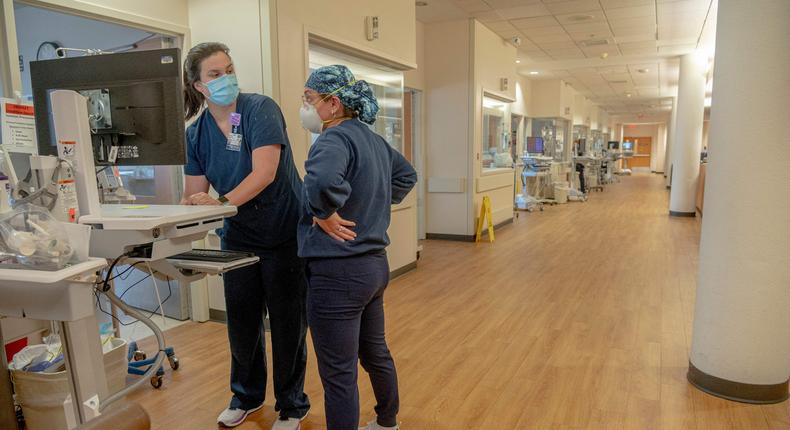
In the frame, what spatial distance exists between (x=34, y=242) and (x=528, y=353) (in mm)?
2707

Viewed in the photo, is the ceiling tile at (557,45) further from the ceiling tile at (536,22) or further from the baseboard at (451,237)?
the baseboard at (451,237)

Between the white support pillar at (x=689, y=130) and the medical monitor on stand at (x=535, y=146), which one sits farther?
the medical monitor on stand at (x=535, y=146)

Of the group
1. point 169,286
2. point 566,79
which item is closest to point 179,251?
point 169,286

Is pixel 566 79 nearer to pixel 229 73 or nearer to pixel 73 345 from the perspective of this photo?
pixel 229 73

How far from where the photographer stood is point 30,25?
4.28 meters

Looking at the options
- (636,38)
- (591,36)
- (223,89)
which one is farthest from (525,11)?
(223,89)

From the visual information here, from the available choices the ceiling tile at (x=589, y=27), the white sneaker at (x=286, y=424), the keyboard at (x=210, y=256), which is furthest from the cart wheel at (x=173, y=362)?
the ceiling tile at (x=589, y=27)

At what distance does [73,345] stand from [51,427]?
104cm

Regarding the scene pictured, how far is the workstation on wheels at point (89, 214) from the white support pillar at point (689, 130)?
9.41m

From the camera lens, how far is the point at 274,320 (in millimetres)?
2242

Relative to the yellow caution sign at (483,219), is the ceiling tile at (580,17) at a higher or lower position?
higher

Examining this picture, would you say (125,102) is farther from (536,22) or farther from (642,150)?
(642,150)

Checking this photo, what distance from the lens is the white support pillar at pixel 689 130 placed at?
906 centimetres

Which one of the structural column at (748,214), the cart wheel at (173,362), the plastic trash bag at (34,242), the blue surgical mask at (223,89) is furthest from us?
the cart wheel at (173,362)
